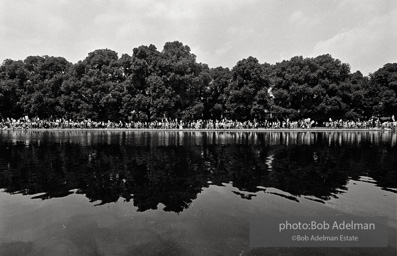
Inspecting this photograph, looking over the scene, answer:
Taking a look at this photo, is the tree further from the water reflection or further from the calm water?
the calm water

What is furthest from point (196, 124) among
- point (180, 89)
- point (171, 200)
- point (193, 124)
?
point (171, 200)

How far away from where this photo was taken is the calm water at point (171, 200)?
8.05 metres

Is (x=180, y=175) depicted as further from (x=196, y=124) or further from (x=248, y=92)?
(x=248, y=92)

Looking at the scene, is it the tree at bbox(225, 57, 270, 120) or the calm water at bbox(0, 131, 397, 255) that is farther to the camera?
the tree at bbox(225, 57, 270, 120)

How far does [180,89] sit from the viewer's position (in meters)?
68.6

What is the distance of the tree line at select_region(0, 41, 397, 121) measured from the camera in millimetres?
67375

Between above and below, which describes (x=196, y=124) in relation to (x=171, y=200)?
above

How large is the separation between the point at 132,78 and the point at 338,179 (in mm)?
59207

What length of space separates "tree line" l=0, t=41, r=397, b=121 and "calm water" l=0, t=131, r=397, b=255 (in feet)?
155

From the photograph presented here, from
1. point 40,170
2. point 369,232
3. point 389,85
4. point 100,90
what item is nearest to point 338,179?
point 369,232

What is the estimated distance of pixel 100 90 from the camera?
2783 inches

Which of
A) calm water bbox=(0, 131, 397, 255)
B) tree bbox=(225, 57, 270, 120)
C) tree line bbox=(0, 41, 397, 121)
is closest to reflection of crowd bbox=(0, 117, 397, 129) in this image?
tree line bbox=(0, 41, 397, 121)

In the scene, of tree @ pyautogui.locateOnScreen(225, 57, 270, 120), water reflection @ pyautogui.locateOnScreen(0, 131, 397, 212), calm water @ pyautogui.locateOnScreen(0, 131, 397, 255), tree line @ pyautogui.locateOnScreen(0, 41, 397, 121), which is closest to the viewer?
calm water @ pyautogui.locateOnScreen(0, 131, 397, 255)

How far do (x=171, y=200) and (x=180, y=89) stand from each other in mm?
57804
